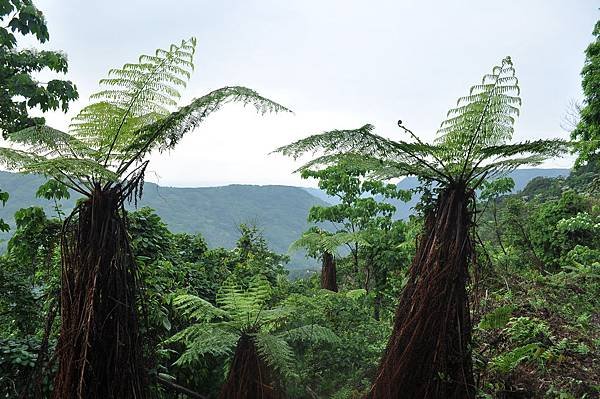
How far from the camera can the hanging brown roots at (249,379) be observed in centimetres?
297

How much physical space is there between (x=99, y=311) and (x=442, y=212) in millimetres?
1886

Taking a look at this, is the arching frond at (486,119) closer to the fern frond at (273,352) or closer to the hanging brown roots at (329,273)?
the fern frond at (273,352)

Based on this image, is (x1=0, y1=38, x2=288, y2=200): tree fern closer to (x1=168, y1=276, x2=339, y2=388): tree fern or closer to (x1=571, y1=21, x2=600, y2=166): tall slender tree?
(x1=168, y1=276, x2=339, y2=388): tree fern

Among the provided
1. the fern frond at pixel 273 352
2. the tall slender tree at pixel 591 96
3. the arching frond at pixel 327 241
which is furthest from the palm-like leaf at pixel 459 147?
the tall slender tree at pixel 591 96

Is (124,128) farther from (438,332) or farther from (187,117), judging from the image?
(438,332)

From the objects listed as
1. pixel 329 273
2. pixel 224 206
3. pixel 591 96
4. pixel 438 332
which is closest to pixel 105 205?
pixel 438 332

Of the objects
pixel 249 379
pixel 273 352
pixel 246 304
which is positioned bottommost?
pixel 249 379

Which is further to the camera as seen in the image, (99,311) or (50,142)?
(50,142)

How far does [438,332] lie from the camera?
100 inches

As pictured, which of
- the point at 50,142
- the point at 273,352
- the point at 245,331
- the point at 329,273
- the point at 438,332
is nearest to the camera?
the point at 50,142

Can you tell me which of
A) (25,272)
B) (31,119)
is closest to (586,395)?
(25,272)

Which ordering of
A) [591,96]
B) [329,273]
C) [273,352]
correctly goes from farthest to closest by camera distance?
[591,96]
[329,273]
[273,352]

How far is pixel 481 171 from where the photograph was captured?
9.05 feet

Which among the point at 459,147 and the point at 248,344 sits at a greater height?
the point at 459,147
